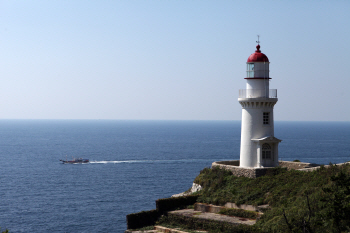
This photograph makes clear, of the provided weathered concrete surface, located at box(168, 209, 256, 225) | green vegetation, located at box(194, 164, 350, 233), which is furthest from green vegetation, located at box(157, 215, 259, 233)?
green vegetation, located at box(194, 164, 350, 233)

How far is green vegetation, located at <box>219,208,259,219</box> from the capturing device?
85.5 feet

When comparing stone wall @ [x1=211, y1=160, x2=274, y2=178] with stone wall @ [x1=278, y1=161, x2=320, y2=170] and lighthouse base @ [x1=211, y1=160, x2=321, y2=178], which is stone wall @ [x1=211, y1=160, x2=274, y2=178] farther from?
stone wall @ [x1=278, y1=161, x2=320, y2=170]

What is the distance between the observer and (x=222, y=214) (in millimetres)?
27781

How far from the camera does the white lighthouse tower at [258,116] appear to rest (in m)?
32.3

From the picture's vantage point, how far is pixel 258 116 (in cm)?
3241

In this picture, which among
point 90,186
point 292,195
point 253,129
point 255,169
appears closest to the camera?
point 292,195

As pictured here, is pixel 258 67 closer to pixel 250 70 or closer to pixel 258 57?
pixel 250 70

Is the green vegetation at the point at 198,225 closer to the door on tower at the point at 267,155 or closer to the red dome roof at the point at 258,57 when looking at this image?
the door on tower at the point at 267,155

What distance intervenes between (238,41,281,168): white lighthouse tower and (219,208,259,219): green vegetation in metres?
5.98

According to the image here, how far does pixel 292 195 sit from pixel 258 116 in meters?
8.63

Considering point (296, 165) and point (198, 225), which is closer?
point (198, 225)

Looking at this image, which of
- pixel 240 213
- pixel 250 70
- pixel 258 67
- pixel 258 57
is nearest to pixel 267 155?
pixel 250 70

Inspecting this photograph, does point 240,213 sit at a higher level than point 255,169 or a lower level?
lower

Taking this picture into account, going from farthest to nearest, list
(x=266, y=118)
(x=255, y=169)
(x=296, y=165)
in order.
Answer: (x=296, y=165) < (x=266, y=118) < (x=255, y=169)
